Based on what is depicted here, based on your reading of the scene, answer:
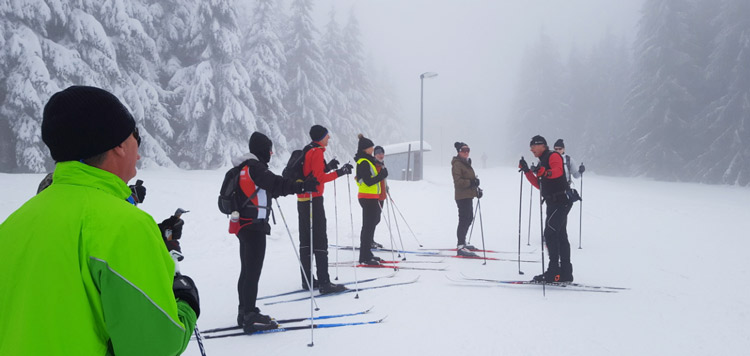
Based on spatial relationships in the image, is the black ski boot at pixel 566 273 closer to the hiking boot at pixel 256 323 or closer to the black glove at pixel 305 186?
the black glove at pixel 305 186

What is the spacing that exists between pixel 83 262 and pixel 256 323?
145 inches

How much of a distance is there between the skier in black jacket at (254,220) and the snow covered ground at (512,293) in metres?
0.25

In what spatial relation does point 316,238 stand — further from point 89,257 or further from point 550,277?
point 89,257

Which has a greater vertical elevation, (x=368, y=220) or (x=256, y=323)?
(x=368, y=220)

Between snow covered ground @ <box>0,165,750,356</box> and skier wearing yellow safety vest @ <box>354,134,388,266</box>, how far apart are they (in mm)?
510

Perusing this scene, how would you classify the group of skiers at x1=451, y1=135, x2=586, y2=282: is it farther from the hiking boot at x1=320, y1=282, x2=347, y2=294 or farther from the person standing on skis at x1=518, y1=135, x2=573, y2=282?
the hiking boot at x1=320, y1=282, x2=347, y2=294

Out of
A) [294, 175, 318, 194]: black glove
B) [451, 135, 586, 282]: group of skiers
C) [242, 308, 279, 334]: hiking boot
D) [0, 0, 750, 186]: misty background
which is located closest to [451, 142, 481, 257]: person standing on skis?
[451, 135, 586, 282]: group of skiers

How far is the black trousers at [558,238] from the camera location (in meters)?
6.10

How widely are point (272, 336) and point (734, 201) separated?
61.5ft

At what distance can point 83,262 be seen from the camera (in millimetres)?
1178

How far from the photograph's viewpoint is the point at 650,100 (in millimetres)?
26422

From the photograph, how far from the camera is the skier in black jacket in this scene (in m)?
4.42

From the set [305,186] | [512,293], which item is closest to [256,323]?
[305,186]

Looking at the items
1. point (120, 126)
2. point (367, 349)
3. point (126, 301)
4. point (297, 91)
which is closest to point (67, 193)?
point (120, 126)
